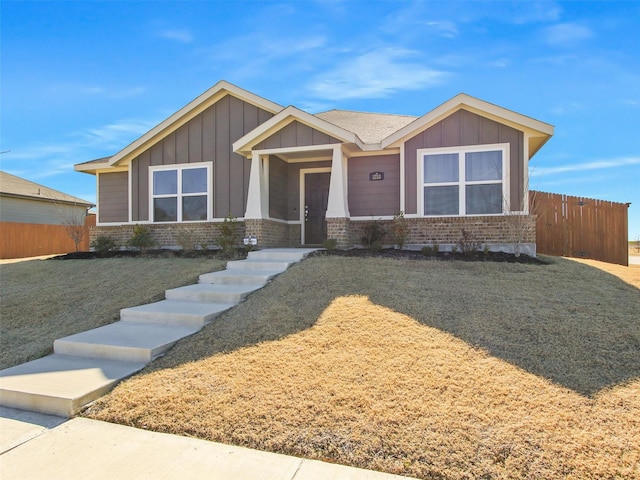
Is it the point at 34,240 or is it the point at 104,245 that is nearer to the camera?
the point at 104,245

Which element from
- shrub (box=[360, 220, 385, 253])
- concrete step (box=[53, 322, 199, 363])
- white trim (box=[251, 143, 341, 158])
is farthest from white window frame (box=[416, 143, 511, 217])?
concrete step (box=[53, 322, 199, 363])

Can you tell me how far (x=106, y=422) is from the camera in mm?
3344

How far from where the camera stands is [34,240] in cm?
1919

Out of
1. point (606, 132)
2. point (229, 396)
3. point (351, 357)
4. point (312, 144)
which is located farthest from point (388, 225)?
point (606, 132)

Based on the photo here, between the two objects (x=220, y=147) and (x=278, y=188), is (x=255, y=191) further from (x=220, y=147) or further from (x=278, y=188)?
(x=220, y=147)

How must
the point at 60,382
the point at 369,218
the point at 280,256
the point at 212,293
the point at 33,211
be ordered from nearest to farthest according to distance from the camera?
the point at 60,382, the point at 212,293, the point at 280,256, the point at 369,218, the point at 33,211

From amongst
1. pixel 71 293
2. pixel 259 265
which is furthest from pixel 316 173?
pixel 71 293

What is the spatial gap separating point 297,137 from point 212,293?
5365 millimetres

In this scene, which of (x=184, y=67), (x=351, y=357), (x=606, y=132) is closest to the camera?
(x=351, y=357)

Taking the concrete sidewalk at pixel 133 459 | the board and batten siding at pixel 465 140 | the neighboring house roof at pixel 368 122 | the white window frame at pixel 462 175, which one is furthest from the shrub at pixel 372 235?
the concrete sidewalk at pixel 133 459

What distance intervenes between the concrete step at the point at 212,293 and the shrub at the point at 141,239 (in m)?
5.77

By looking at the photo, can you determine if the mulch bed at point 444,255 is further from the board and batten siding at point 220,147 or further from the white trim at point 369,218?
the board and batten siding at point 220,147

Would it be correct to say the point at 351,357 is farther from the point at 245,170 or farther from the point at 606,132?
the point at 606,132

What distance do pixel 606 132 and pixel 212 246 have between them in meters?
15.8
